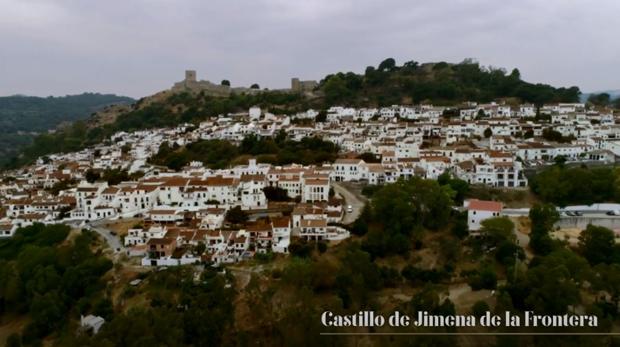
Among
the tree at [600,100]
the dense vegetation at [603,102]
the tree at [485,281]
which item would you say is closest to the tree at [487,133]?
the tree at [485,281]

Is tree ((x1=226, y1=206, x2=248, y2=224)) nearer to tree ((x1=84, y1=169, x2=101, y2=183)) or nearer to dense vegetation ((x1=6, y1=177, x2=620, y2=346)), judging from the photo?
dense vegetation ((x1=6, y1=177, x2=620, y2=346))

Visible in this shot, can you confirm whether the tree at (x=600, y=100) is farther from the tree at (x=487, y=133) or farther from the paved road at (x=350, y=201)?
the paved road at (x=350, y=201)

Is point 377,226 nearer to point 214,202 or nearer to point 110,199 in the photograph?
point 214,202

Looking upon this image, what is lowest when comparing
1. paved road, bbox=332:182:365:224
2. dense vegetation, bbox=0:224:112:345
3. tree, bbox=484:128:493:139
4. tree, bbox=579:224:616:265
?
dense vegetation, bbox=0:224:112:345

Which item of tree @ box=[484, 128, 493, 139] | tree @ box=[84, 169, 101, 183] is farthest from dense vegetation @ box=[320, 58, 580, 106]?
tree @ box=[84, 169, 101, 183]

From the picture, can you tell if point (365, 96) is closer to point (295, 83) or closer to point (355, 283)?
point (295, 83)

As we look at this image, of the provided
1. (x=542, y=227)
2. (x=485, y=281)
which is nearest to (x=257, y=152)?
(x=542, y=227)

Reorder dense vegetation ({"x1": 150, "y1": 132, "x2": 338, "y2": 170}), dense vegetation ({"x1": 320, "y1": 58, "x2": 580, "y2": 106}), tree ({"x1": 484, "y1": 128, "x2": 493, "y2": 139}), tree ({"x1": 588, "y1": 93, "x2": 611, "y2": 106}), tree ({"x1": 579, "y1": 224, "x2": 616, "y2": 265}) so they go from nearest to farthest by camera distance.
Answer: tree ({"x1": 579, "y1": 224, "x2": 616, "y2": 265}) < dense vegetation ({"x1": 150, "y1": 132, "x2": 338, "y2": 170}) < tree ({"x1": 484, "y1": 128, "x2": 493, "y2": 139}) < dense vegetation ({"x1": 320, "y1": 58, "x2": 580, "y2": 106}) < tree ({"x1": 588, "y1": 93, "x2": 611, "y2": 106})
